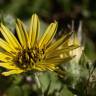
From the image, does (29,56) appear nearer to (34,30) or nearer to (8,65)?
(34,30)

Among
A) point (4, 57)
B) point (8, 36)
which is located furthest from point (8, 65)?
point (8, 36)

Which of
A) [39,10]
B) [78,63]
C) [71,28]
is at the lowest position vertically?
[78,63]

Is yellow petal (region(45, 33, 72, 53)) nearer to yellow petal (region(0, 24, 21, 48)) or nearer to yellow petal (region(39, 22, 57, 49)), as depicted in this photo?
yellow petal (region(39, 22, 57, 49))

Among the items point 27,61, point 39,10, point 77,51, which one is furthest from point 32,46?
point 39,10

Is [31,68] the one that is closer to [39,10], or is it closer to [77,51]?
[77,51]

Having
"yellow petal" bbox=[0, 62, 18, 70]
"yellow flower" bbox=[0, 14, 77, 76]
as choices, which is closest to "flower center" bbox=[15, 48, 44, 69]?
"yellow flower" bbox=[0, 14, 77, 76]

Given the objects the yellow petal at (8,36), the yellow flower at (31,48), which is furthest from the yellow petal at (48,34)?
the yellow petal at (8,36)

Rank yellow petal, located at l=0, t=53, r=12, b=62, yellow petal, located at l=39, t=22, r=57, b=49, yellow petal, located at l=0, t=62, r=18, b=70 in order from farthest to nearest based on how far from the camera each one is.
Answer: yellow petal, located at l=39, t=22, r=57, b=49
yellow petal, located at l=0, t=53, r=12, b=62
yellow petal, located at l=0, t=62, r=18, b=70

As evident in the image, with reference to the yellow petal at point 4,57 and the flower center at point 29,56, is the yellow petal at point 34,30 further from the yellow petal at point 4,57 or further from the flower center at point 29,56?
the yellow petal at point 4,57
